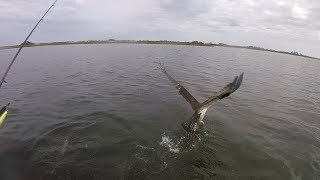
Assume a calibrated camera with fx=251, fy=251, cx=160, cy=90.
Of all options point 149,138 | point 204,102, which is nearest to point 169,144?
point 149,138

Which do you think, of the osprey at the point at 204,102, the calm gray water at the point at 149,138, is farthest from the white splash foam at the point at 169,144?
the osprey at the point at 204,102

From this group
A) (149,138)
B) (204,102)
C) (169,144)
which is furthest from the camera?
(149,138)

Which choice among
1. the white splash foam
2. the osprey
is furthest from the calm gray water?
the osprey

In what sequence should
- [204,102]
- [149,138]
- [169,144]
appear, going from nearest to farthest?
1. [204,102]
2. [169,144]
3. [149,138]

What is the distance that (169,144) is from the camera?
1420cm

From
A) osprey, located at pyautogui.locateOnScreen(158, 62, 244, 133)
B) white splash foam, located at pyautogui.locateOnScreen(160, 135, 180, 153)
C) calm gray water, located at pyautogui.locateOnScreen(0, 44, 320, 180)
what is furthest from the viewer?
white splash foam, located at pyautogui.locateOnScreen(160, 135, 180, 153)

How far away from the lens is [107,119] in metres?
17.8

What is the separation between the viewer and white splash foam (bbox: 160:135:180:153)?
44.6 feet

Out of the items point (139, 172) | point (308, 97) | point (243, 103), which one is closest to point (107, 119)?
point (139, 172)

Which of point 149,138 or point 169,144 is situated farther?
point 149,138

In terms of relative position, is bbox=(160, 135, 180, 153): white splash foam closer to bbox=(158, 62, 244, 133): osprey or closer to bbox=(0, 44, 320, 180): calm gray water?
bbox=(0, 44, 320, 180): calm gray water

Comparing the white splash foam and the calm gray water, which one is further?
the white splash foam

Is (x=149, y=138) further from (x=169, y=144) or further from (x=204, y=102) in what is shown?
(x=204, y=102)

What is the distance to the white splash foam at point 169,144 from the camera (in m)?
13.6
